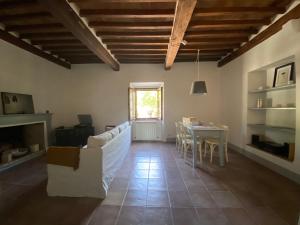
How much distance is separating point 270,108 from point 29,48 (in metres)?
5.69

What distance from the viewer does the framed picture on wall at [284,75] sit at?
378cm

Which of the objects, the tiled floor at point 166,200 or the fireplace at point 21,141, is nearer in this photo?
the tiled floor at point 166,200

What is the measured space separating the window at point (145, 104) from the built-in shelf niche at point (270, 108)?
10.2ft

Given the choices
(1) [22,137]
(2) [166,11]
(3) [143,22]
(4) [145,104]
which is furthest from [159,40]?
(1) [22,137]

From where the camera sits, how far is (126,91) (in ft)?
22.9

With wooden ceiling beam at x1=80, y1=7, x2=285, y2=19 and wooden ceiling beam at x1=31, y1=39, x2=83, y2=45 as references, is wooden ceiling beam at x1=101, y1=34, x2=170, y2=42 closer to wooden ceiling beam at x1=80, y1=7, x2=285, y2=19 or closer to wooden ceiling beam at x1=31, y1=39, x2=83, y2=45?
wooden ceiling beam at x1=31, y1=39, x2=83, y2=45

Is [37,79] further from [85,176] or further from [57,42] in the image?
[85,176]

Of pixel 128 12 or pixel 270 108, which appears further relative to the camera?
pixel 270 108

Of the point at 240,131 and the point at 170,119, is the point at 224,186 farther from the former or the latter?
the point at 170,119

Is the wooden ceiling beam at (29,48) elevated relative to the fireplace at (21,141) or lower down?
elevated

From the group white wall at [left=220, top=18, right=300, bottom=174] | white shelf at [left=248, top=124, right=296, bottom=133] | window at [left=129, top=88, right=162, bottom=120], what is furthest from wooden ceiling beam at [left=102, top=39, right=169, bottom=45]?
white shelf at [left=248, top=124, right=296, bottom=133]

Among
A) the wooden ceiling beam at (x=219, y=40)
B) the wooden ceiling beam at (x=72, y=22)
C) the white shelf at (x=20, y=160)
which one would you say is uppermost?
the wooden ceiling beam at (x=219, y=40)

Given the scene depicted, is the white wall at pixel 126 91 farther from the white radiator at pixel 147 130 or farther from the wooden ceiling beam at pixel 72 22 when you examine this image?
the wooden ceiling beam at pixel 72 22

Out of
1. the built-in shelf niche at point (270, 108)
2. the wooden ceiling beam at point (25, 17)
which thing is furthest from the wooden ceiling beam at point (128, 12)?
the built-in shelf niche at point (270, 108)
